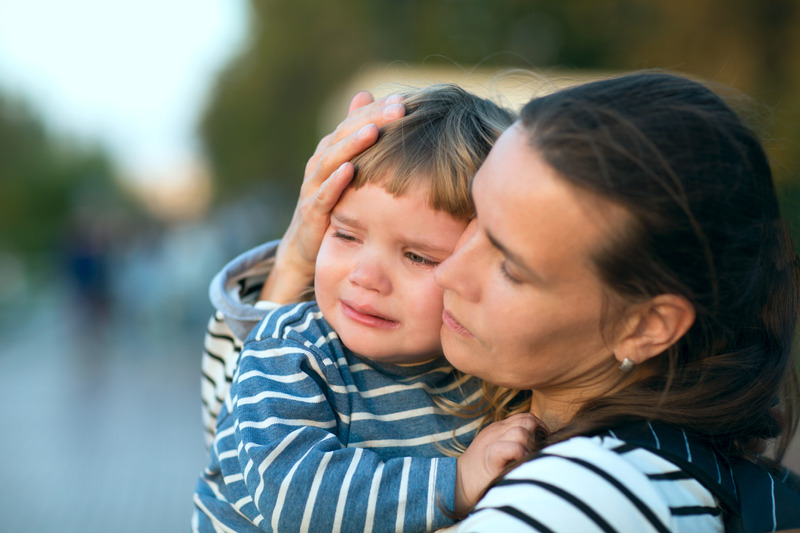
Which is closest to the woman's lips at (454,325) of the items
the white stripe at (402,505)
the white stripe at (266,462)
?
the white stripe at (402,505)

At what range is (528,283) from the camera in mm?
1414

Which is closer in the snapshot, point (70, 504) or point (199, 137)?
point (70, 504)

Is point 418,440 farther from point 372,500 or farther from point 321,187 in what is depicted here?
point 321,187

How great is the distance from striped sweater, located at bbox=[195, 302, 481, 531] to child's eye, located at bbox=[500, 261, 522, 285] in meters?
0.45

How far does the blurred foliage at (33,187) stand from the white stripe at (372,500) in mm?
22826

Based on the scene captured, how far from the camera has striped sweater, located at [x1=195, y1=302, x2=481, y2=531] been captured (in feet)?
4.98

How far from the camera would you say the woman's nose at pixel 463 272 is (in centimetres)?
151

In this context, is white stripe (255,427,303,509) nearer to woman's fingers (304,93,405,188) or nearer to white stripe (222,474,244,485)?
white stripe (222,474,244,485)

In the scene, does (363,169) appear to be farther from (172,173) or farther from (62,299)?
(172,173)

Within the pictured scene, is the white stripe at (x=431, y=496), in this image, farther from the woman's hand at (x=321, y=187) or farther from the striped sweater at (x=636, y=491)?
the woman's hand at (x=321, y=187)

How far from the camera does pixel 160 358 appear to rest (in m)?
13.4

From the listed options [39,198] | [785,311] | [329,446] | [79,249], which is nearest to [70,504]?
[329,446]

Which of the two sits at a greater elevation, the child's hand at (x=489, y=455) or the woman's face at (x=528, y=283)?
the woman's face at (x=528, y=283)

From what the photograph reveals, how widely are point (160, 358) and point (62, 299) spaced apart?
9447 mm
